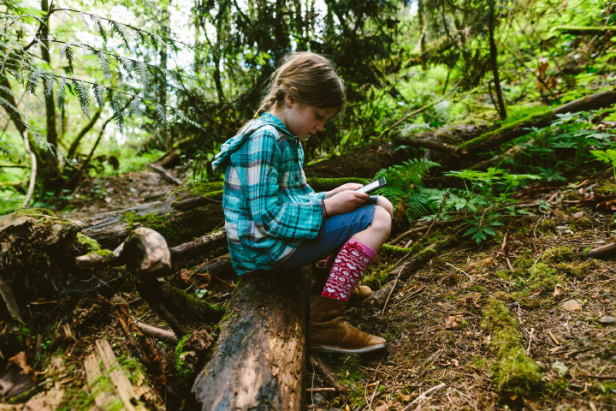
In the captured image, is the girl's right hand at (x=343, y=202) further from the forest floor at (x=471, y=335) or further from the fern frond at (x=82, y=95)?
the fern frond at (x=82, y=95)

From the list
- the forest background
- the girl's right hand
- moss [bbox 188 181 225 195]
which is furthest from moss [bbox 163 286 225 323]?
moss [bbox 188 181 225 195]

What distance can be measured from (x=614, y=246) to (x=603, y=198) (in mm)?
960

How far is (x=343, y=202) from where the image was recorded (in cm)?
230

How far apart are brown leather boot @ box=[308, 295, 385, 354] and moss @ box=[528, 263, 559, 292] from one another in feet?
3.88

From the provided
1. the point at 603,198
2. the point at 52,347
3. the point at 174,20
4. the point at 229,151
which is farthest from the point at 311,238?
the point at 174,20

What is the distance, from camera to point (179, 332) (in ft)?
5.64

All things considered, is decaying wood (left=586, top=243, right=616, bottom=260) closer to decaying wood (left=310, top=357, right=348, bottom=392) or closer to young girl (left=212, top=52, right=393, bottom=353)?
young girl (left=212, top=52, right=393, bottom=353)

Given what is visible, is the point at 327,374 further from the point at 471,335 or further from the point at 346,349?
the point at 471,335

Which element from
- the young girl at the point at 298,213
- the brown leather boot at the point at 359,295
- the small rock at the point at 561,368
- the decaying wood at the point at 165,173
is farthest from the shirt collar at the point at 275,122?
the decaying wood at the point at 165,173

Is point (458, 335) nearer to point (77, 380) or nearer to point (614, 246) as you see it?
point (614, 246)

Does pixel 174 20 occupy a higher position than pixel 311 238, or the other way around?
pixel 174 20

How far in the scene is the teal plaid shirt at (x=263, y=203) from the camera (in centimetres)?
211

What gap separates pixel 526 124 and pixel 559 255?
244 cm

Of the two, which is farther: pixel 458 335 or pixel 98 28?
pixel 98 28
